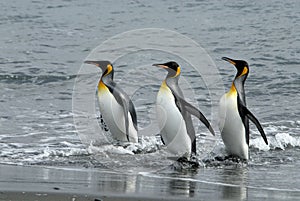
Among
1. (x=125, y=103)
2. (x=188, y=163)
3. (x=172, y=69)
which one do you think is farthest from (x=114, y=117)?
(x=188, y=163)

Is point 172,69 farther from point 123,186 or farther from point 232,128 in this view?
point 123,186

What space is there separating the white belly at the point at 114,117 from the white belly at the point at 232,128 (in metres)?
1.04

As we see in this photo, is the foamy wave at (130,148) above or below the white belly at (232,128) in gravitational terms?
below

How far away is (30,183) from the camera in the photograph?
4988 millimetres

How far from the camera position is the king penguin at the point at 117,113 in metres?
7.84

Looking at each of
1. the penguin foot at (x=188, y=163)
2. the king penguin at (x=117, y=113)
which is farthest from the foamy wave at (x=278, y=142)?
the king penguin at (x=117, y=113)

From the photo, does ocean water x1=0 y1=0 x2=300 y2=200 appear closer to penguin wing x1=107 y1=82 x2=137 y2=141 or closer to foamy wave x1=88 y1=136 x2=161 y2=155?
foamy wave x1=88 y1=136 x2=161 y2=155

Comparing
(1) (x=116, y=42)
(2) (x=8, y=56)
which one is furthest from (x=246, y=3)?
(2) (x=8, y=56)

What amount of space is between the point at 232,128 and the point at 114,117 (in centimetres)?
147

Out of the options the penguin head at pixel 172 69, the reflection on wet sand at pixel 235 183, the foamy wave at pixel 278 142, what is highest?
the penguin head at pixel 172 69

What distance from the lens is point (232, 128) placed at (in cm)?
716

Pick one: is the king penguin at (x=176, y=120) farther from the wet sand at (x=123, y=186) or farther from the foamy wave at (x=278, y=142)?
the foamy wave at (x=278, y=142)

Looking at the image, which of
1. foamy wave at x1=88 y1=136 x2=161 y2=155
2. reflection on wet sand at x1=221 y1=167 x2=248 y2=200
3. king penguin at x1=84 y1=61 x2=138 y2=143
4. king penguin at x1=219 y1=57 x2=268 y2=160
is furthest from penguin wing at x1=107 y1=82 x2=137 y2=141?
reflection on wet sand at x1=221 y1=167 x2=248 y2=200

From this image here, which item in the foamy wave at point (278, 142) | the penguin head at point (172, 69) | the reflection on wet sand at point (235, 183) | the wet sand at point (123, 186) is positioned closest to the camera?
the wet sand at point (123, 186)
